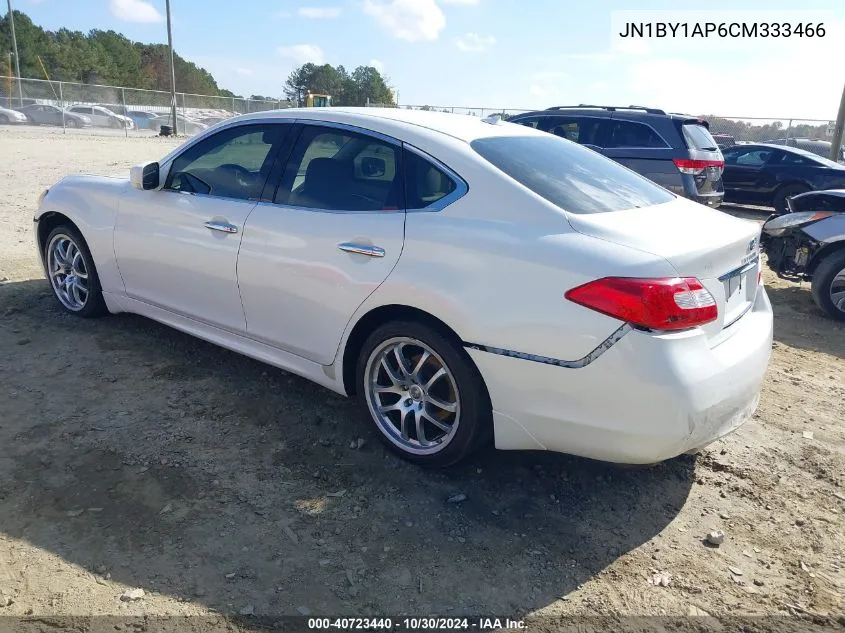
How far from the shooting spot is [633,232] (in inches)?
113

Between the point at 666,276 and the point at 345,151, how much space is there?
1.81 meters

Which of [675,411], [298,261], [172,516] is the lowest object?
[172,516]

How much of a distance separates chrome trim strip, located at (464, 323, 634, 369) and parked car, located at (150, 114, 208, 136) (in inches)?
1323

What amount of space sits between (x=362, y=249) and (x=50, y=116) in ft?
110

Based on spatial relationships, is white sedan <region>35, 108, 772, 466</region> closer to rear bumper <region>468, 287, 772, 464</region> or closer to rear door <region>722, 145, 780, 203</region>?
rear bumper <region>468, 287, 772, 464</region>

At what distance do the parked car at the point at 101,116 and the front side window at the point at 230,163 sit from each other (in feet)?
100

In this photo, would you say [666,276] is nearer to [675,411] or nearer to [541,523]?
[675,411]

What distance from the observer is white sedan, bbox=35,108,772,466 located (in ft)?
8.77

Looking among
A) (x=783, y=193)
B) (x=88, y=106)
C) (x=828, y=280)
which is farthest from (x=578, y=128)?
(x=88, y=106)

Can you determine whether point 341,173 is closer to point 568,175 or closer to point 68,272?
point 568,175

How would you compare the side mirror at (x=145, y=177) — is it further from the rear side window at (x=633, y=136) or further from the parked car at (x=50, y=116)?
the parked car at (x=50, y=116)

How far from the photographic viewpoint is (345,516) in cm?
297

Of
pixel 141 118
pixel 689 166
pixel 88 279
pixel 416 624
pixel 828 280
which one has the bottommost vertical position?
pixel 416 624

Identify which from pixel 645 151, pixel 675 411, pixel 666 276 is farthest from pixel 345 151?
pixel 645 151
